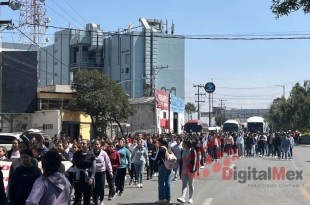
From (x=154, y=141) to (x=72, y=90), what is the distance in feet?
102

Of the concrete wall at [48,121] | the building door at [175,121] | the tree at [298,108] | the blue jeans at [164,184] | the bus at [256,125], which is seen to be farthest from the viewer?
the tree at [298,108]

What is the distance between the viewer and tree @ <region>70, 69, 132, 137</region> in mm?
48281

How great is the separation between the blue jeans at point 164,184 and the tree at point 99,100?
32.2 meters

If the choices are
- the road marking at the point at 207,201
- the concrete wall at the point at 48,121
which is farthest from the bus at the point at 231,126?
the road marking at the point at 207,201

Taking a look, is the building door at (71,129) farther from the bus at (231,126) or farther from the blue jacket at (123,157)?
the blue jacket at (123,157)

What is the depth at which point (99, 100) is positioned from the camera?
48156mm

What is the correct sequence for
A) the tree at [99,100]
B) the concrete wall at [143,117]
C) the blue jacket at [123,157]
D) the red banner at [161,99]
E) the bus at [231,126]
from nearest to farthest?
the blue jacket at [123,157] → the tree at [99,100] → the red banner at [161,99] → the concrete wall at [143,117] → the bus at [231,126]

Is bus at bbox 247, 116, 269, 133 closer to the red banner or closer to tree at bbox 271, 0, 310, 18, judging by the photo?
the red banner

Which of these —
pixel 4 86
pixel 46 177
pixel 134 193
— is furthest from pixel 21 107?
pixel 46 177

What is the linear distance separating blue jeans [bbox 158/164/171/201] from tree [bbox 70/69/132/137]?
32.2 m

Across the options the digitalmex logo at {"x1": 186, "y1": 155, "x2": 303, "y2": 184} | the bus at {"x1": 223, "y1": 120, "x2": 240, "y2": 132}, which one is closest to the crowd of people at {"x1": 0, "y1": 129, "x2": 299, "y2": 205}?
the digitalmex logo at {"x1": 186, "y1": 155, "x2": 303, "y2": 184}

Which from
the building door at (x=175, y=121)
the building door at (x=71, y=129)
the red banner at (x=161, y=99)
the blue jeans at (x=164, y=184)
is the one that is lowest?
the blue jeans at (x=164, y=184)

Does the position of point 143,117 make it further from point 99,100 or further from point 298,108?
point 298,108

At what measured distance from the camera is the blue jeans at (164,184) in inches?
563
